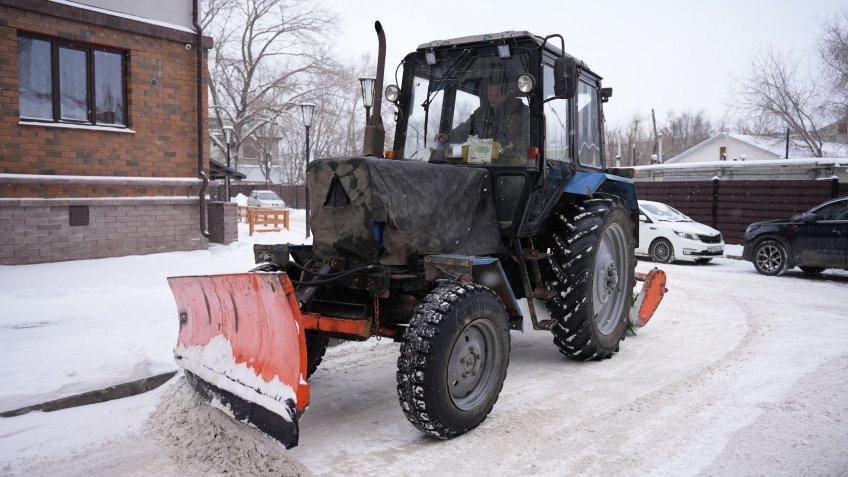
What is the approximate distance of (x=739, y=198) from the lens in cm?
1962

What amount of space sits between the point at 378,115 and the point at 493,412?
2575mm

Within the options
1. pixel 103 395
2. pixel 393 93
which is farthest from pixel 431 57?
pixel 103 395

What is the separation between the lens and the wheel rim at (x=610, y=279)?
6387 millimetres

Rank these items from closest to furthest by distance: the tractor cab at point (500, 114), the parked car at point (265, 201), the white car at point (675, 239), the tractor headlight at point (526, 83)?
the tractor headlight at point (526, 83)
the tractor cab at point (500, 114)
the white car at point (675, 239)
the parked car at point (265, 201)

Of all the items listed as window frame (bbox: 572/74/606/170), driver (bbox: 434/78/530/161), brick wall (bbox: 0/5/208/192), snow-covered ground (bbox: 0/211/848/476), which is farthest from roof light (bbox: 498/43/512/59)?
brick wall (bbox: 0/5/208/192)

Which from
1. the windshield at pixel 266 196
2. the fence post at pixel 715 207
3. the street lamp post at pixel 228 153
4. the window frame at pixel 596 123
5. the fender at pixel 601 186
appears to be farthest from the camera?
the windshield at pixel 266 196

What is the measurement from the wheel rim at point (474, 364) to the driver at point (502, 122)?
1755mm

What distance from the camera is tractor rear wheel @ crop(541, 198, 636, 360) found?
5.62 meters

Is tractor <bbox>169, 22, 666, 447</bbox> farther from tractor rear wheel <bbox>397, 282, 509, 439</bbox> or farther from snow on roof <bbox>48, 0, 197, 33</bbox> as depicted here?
snow on roof <bbox>48, 0, 197, 33</bbox>

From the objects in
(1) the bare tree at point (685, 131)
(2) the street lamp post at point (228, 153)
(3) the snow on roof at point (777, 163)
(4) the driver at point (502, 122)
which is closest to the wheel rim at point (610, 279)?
(4) the driver at point (502, 122)

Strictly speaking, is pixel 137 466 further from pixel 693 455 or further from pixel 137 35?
pixel 137 35

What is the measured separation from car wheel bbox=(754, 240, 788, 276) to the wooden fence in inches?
237

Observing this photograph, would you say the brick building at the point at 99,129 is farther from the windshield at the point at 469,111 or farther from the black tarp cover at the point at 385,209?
the black tarp cover at the point at 385,209

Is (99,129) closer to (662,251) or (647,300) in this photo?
(647,300)
